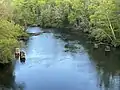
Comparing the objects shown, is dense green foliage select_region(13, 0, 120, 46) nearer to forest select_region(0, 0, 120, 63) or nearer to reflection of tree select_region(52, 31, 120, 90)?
forest select_region(0, 0, 120, 63)

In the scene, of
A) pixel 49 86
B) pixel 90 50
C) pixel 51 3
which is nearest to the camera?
pixel 49 86

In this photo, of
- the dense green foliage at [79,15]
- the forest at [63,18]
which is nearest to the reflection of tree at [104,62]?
the forest at [63,18]

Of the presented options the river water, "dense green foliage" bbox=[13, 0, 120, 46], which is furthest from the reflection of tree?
"dense green foliage" bbox=[13, 0, 120, 46]

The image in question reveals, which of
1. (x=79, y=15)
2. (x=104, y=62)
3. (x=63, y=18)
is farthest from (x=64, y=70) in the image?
(x=63, y=18)

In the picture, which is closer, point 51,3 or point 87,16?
point 87,16

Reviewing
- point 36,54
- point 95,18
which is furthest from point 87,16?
point 36,54

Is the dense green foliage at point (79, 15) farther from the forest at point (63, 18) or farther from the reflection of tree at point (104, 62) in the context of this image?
the reflection of tree at point (104, 62)

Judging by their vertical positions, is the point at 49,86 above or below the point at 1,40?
below

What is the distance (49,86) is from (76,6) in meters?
47.1

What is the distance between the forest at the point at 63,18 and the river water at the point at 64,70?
3.54 m

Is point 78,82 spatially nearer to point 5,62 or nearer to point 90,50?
point 5,62

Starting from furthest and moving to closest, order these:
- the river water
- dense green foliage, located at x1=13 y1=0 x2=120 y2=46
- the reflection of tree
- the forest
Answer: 1. dense green foliage, located at x1=13 y1=0 x2=120 y2=46
2. the forest
3. the reflection of tree
4. the river water

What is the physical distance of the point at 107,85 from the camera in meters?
34.3

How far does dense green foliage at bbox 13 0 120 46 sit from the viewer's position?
55.7 metres
